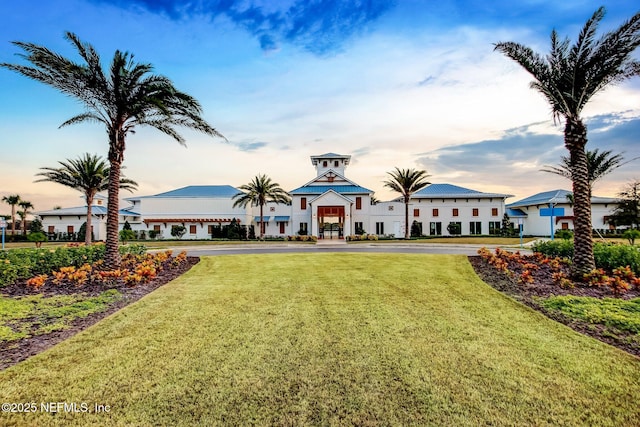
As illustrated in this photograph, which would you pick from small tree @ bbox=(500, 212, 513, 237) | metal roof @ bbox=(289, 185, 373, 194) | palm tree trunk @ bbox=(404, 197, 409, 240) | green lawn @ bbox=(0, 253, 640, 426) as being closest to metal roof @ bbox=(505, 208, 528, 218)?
small tree @ bbox=(500, 212, 513, 237)

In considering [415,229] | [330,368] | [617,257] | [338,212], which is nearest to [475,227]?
[415,229]

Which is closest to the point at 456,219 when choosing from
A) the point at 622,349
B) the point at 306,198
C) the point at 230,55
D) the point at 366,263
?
the point at 306,198

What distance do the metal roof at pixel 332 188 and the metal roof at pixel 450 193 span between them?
7.79 meters

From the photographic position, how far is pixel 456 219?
154 feet

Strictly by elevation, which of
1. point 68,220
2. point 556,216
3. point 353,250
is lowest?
point 353,250

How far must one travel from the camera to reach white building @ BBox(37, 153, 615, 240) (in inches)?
1745

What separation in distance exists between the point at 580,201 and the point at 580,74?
169 inches

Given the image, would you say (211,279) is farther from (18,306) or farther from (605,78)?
(605,78)

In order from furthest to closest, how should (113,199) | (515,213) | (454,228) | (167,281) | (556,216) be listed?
1. (515,213)
2. (454,228)
3. (556,216)
4. (113,199)
5. (167,281)

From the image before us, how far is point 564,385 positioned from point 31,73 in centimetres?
1738

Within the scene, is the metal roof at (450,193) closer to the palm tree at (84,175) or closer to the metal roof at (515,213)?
the metal roof at (515,213)

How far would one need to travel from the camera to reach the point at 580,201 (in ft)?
38.3

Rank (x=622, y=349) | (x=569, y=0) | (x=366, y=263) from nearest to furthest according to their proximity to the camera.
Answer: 1. (x=622, y=349)
2. (x=569, y=0)
3. (x=366, y=263)

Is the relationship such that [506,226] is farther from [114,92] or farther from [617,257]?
[114,92]
